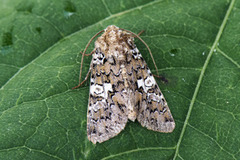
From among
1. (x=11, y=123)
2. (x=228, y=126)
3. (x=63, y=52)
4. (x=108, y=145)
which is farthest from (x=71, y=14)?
(x=228, y=126)

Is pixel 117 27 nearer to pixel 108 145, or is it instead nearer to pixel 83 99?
pixel 83 99

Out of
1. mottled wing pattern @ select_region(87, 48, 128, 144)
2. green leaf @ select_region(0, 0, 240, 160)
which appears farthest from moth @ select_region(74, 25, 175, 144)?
green leaf @ select_region(0, 0, 240, 160)

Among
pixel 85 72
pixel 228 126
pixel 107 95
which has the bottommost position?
pixel 228 126

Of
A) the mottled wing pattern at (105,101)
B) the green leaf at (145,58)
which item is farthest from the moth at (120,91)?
the green leaf at (145,58)

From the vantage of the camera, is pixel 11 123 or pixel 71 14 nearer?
pixel 11 123

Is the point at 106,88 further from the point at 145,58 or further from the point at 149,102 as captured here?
the point at 145,58

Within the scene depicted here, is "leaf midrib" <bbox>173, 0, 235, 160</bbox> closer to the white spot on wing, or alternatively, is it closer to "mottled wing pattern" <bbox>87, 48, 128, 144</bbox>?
"mottled wing pattern" <bbox>87, 48, 128, 144</bbox>

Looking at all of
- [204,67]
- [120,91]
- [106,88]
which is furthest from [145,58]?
[204,67]
